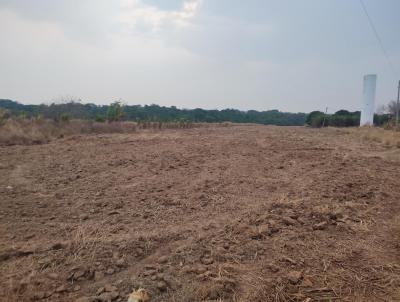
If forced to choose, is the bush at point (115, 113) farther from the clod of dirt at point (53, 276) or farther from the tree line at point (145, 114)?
the clod of dirt at point (53, 276)

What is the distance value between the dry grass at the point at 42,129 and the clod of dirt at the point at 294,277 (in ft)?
37.8

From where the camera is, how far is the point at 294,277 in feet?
6.82

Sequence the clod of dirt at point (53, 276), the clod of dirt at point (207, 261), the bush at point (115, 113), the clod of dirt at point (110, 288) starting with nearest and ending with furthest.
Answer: the clod of dirt at point (110, 288)
the clod of dirt at point (53, 276)
the clod of dirt at point (207, 261)
the bush at point (115, 113)

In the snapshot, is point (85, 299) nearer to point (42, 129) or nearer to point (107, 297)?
point (107, 297)

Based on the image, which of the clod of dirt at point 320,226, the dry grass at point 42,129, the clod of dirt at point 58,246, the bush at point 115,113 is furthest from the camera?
the bush at point 115,113

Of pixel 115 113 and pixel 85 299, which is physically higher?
pixel 115 113

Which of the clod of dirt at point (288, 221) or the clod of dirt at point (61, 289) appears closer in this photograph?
the clod of dirt at point (61, 289)

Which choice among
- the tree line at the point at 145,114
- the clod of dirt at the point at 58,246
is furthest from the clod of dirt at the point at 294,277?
the tree line at the point at 145,114

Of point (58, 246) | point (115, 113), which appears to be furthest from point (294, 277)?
point (115, 113)

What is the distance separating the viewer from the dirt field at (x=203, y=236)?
2.03m

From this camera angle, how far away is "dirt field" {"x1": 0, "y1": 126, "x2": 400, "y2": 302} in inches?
79.9

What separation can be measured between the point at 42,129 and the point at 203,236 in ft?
42.8

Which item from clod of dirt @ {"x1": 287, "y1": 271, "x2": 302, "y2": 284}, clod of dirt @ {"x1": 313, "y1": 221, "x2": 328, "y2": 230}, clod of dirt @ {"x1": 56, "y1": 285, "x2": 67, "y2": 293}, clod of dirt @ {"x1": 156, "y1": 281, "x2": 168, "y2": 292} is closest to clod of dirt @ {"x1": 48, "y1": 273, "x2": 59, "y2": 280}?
clod of dirt @ {"x1": 56, "y1": 285, "x2": 67, "y2": 293}

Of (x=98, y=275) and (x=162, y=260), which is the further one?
(x=162, y=260)
